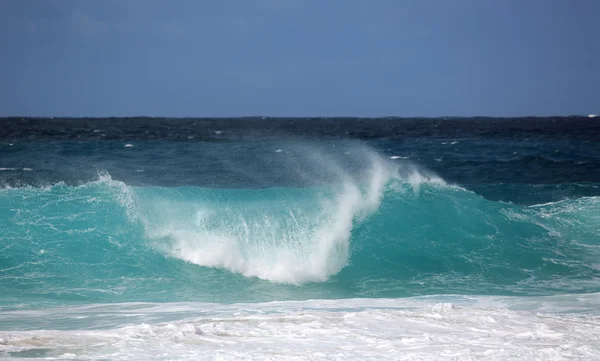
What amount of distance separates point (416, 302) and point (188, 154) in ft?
72.3

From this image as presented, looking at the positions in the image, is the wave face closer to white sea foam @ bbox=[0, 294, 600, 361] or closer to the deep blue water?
the deep blue water

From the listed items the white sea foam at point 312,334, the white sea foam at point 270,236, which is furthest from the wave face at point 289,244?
the white sea foam at point 312,334

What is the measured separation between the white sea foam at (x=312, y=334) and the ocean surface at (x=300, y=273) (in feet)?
0.08

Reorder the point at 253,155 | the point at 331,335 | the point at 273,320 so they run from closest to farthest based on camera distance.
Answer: the point at 331,335 → the point at 273,320 → the point at 253,155

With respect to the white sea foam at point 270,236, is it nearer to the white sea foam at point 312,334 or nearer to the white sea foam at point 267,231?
the white sea foam at point 267,231

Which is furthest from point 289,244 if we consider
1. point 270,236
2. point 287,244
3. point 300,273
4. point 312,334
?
point 312,334

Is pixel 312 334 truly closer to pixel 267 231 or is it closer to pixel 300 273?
pixel 300 273

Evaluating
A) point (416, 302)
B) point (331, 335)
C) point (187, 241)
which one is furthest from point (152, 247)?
point (331, 335)

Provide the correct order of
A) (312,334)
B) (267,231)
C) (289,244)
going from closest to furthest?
(312,334)
(289,244)
(267,231)

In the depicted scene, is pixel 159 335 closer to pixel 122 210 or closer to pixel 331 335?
pixel 331 335

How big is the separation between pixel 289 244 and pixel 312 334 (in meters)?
4.51

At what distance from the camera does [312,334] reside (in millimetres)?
5676

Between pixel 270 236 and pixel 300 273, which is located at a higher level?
pixel 270 236

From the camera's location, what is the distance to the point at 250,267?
9.82m
